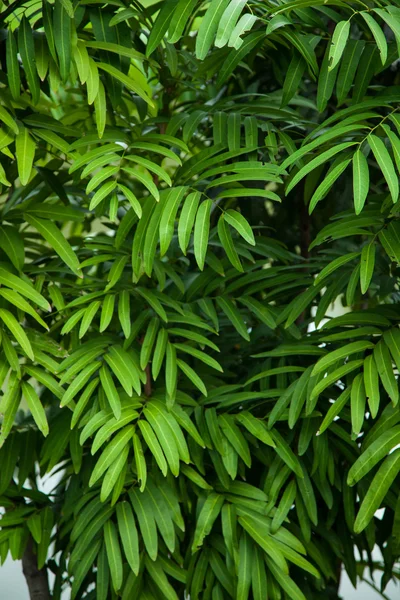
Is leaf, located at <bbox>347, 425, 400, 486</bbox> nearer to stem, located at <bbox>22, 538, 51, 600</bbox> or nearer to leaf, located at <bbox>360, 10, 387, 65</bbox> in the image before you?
leaf, located at <bbox>360, 10, 387, 65</bbox>

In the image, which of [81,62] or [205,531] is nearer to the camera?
[81,62]

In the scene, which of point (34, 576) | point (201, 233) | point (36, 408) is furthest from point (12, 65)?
point (34, 576)

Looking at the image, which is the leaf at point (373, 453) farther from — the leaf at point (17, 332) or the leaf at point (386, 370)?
the leaf at point (17, 332)

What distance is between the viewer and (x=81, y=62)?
0.82 m

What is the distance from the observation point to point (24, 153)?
0.83m

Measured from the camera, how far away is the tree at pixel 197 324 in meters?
0.81

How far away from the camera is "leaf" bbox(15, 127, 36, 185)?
0.80 meters

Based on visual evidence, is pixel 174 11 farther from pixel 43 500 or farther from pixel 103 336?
pixel 43 500

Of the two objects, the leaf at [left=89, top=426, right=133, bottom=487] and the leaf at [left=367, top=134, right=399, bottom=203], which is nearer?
the leaf at [left=367, top=134, right=399, bottom=203]

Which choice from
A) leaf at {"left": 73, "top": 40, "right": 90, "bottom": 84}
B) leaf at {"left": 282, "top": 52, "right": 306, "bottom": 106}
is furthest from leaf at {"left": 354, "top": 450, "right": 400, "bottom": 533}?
leaf at {"left": 73, "top": 40, "right": 90, "bottom": 84}

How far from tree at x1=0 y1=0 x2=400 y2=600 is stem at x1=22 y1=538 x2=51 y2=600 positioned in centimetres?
5

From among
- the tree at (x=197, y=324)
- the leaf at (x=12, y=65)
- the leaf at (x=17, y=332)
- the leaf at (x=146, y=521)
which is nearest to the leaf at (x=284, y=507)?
the tree at (x=197, y=324)

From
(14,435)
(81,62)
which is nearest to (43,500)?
(14,435)

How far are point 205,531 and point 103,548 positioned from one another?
15 centimetres
